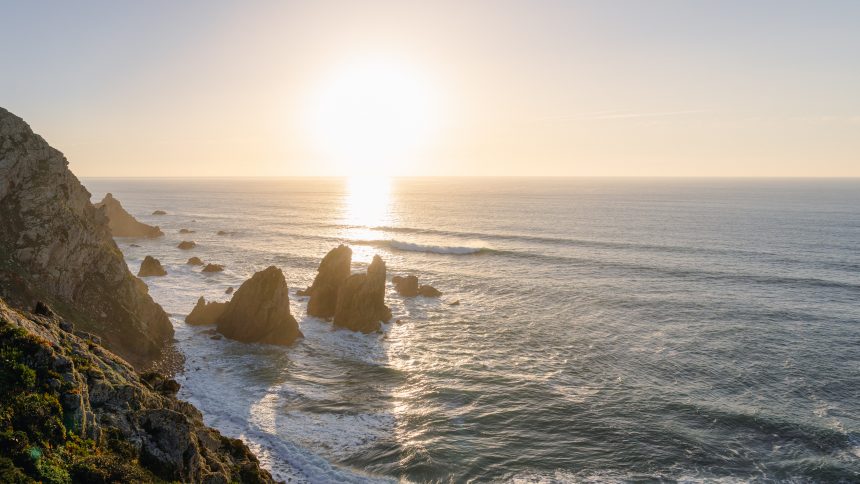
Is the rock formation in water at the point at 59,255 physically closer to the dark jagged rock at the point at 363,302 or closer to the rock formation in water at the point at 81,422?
the dark jagged rock at the point at 363,302

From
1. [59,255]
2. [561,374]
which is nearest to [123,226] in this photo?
[59,255]

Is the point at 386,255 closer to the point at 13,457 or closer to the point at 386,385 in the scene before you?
the point at 386,385

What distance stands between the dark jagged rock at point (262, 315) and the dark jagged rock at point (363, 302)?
617cm

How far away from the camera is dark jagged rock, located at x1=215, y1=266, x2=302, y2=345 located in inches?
1828

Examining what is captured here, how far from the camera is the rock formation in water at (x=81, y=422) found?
571 inches

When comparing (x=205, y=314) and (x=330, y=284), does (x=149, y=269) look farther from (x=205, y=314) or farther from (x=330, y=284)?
(x=330, y=284)

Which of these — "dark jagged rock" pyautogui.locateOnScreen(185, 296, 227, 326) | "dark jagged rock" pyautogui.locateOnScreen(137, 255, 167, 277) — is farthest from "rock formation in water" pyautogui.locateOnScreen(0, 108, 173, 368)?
"dark jagged rock" pyautogui.locateOnScreen(137, 255, 167, 277)

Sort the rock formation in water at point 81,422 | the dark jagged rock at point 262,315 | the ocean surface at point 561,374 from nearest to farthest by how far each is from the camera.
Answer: the rock formation in water at point 81,422, the ocean surface at point 561,374, the dark jagged rock at point 262,315

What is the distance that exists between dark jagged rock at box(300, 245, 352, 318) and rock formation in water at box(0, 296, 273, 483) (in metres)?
34.0

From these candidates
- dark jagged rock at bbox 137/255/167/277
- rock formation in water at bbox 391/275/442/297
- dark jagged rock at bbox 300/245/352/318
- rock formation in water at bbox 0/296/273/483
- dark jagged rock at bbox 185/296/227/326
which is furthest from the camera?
dark jagged rock at bbox 137/255/167/277

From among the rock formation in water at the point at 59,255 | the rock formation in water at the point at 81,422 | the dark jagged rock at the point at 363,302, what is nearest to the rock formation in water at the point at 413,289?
the dark jagged rock at the point at 363,302

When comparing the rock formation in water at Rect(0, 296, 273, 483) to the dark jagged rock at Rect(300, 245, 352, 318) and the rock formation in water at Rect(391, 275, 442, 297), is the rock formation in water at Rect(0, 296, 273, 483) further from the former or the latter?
the rock formation in water at Rect(391, 275, 442, 297)

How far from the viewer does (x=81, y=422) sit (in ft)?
53.2

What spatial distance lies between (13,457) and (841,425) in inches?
1679
